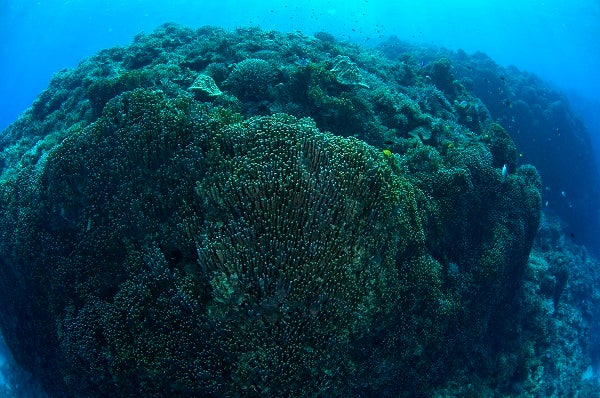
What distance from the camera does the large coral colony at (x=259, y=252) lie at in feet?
15.2

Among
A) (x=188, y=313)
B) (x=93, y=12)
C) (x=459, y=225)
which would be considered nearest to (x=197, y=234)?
(x=188, y=313)

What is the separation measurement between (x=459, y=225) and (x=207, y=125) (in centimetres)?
537

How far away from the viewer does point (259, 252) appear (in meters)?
4.50

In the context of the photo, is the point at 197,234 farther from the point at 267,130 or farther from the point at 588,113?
the point at 588,113

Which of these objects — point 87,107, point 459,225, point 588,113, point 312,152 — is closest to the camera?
point 312,152

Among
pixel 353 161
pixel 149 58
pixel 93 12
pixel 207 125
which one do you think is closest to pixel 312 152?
pixel 353 161

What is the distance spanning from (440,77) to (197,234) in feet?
45.3

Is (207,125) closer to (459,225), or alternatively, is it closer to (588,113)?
(459,225)

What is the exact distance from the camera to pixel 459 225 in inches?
296

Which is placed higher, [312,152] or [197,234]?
[312,152]

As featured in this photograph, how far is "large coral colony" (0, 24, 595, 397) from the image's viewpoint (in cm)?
463

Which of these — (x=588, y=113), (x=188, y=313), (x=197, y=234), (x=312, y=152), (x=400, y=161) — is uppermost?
(x=588, y=113)

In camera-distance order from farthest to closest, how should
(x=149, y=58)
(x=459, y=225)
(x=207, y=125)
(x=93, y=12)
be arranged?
(x=93, y=12)
(x=149, y=58)
(x=459, y=225)
(x=207, y=125)

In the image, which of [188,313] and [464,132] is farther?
[464,132]
